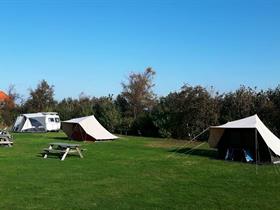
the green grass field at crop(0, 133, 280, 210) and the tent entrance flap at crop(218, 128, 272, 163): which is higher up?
the tent entrance flap at crop(218, 128, 272, 163)

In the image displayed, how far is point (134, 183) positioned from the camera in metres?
11.8

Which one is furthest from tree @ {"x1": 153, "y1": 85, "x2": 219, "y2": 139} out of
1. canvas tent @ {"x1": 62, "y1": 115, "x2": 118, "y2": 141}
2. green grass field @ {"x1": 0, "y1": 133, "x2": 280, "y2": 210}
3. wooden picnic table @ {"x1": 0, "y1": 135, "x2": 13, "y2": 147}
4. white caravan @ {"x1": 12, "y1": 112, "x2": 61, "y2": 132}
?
wooden picnic table @ {"x1": 0, "y1": 135, "x2": 13, "y2": 147}

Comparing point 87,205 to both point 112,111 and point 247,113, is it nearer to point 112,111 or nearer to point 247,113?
point 247,113

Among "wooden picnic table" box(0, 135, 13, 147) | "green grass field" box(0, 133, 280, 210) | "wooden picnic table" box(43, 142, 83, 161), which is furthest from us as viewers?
"wooden picnic table" box(0, 135, 13, 147)

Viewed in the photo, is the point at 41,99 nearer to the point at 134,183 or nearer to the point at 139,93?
the point at 139,93

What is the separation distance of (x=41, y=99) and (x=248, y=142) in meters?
34.9

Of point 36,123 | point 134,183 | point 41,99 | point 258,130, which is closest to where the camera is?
point 134,183

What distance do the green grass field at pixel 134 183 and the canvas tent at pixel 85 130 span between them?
9460mm

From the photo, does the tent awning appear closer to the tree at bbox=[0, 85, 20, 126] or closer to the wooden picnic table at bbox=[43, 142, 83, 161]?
the wooden picnic table at bbox=[43, 142, 83, 161]

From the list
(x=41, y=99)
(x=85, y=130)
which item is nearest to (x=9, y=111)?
(x=41, y=99)

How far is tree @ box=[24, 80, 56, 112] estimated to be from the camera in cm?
4812

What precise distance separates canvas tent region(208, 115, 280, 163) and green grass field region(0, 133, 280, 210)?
0.94m

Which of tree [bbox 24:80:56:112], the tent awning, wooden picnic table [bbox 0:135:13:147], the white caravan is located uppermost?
tree [bbox 24:80:56:112]

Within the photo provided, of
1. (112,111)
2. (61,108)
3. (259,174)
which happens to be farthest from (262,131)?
(61,108)
